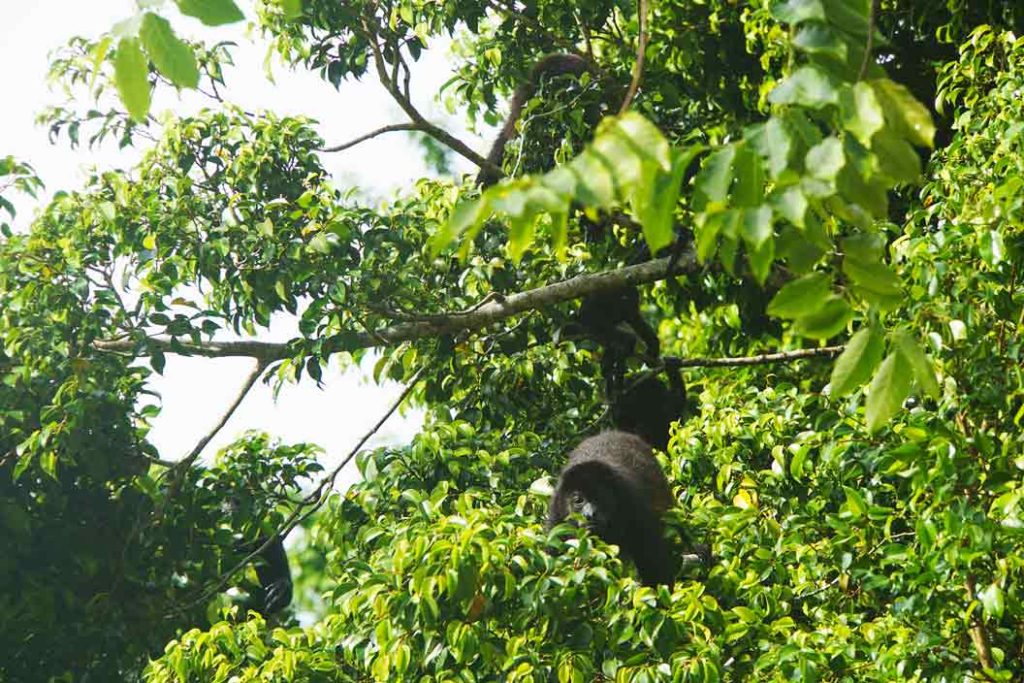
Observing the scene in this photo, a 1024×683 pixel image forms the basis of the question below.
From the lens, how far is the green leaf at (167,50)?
6.90 ft

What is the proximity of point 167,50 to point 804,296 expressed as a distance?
1170 millimetres

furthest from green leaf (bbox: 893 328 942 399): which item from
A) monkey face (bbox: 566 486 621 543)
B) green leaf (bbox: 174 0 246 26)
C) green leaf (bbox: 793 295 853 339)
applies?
monkey face (bbox: 566 486 621 543)

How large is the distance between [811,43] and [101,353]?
5.19 meters

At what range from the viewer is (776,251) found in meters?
2.28

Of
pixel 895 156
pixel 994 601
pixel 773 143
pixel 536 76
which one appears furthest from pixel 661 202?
pixel 536 76

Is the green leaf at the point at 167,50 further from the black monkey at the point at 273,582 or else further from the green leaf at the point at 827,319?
the black monkey at the point at 273,582

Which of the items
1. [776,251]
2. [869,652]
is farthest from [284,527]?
[776,251]

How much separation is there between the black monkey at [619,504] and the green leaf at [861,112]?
505 centimetres

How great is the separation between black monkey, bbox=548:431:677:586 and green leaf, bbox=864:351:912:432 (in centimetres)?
470

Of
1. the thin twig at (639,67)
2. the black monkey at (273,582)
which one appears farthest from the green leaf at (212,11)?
the black monkey at (273,582)

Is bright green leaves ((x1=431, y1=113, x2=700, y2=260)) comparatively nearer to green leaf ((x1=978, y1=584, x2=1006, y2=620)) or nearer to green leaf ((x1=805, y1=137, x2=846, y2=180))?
green leaf ((x1=805, y1=137, x2=846, y2=180))

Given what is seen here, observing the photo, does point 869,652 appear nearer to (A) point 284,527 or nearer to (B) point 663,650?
(B) point 663,650

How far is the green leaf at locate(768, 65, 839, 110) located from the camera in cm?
206

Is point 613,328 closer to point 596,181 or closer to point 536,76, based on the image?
point 536,76
